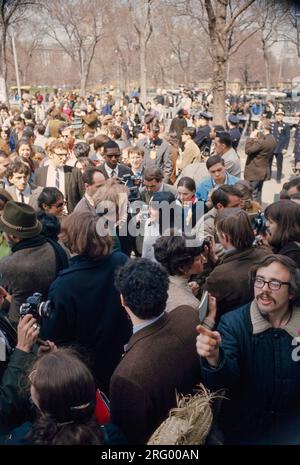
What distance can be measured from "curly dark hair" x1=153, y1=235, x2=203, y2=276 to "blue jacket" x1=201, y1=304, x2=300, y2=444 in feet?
1.99

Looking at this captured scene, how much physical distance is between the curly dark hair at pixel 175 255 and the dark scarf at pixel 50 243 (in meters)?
0.80

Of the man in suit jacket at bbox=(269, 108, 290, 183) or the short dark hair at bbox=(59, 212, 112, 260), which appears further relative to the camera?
the man in suit jacket at bbox=(269, 108, 290, 183)

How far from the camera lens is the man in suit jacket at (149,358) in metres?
2.37

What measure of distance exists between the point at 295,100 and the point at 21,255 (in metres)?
26.7

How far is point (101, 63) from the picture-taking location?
56.2m

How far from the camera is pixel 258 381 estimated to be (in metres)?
2.61

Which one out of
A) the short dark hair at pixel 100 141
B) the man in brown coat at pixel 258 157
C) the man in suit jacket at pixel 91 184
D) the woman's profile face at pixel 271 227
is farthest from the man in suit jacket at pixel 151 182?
the man in brown coat at pixel 258 157

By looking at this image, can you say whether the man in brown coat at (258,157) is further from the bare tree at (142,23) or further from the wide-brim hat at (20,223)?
the bare tree at (142,23)

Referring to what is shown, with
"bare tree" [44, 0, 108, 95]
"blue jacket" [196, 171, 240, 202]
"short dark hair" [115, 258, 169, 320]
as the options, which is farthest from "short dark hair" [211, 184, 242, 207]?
"bare tree" [44, 0, 108, 95]

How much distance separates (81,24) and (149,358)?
35673mm

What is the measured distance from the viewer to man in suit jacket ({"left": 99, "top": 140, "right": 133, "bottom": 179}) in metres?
6.49

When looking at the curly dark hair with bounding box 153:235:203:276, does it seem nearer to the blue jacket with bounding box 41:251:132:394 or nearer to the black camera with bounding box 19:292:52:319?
the blue jacket with bounding box 41:251:132:394

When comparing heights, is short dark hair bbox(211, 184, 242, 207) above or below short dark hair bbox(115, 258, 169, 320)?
above
